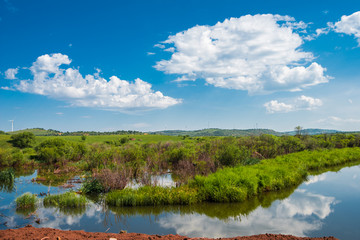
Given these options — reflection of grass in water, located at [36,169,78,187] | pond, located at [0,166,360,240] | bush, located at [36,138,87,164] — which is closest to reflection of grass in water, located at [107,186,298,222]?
pond, located at [0,166,360,240]

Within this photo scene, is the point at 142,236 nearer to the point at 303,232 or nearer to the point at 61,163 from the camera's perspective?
the point at 303,232

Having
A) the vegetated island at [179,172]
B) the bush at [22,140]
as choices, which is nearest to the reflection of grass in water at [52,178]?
the vegetated island at [179,172]

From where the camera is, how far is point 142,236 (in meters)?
7.29

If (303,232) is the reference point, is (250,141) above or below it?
above

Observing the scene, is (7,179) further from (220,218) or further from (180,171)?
(220,218)

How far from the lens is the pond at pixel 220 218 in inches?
358

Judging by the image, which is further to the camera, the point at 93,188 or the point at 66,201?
the point at 93,188

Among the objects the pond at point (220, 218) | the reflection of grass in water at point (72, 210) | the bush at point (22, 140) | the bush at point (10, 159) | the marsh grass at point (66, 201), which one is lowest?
the pond at point (220, 218)

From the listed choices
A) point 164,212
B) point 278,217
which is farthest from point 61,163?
point 278,217

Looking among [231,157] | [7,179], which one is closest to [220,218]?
[231,157]

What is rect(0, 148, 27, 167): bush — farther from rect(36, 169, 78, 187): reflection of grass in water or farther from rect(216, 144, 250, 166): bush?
rect(216, 144, 250, 166): bush

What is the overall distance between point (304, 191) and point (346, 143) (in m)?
38.9

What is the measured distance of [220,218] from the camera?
10.3 metres

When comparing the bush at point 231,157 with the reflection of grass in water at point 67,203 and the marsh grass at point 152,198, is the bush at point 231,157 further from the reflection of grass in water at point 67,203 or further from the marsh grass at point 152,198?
the reflection of grass in water at point 67,203
